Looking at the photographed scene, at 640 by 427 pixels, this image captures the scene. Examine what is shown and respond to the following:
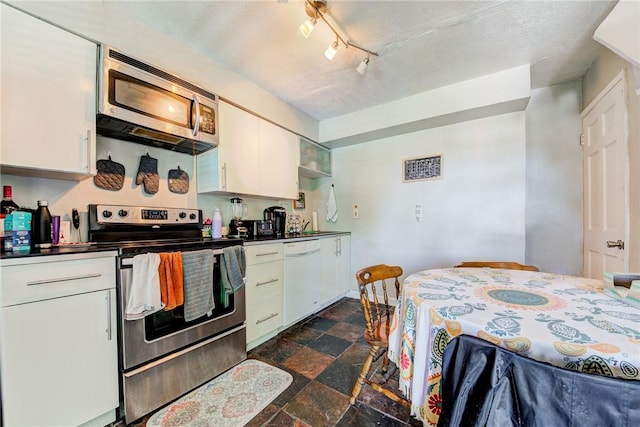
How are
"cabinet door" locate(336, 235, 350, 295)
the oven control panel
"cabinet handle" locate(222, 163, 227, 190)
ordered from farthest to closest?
"cabinet door" locate(336, 235, 350, 295)
"cabinet handle" locate(222, 163, 227, 190)
the oven control panel

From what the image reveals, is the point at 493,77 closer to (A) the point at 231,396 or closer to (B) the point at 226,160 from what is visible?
(B) the point at 226,160

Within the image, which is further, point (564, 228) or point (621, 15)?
point (564, 228)

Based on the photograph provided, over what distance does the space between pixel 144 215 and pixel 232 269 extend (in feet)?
2.56

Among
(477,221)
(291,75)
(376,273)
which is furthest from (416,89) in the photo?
(376,273)

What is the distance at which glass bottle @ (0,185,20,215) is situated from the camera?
1368mm

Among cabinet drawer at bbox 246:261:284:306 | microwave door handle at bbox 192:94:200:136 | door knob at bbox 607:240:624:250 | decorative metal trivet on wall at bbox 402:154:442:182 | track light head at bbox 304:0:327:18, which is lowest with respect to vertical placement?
cabinet drawer at bbox 246:261:284:306

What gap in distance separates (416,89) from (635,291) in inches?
89.1

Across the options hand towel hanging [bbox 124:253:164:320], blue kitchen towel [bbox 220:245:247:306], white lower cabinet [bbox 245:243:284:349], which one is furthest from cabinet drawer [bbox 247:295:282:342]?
hand towel hanging [bbox 124:253:164:320]

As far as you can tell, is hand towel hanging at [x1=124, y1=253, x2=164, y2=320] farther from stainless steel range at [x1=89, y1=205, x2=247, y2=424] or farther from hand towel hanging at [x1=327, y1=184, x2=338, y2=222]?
hand towel hanging at [x1=327, y1=184, x2=338, y2=222]

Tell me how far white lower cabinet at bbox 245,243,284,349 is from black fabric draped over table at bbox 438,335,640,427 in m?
1.71

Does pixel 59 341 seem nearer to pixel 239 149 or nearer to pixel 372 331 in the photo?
pixel 372 331

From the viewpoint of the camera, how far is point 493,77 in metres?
2.29

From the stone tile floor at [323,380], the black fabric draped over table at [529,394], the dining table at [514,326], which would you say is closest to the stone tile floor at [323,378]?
the stone tile floor at [323,380]

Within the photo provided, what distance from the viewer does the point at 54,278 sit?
1174mm
